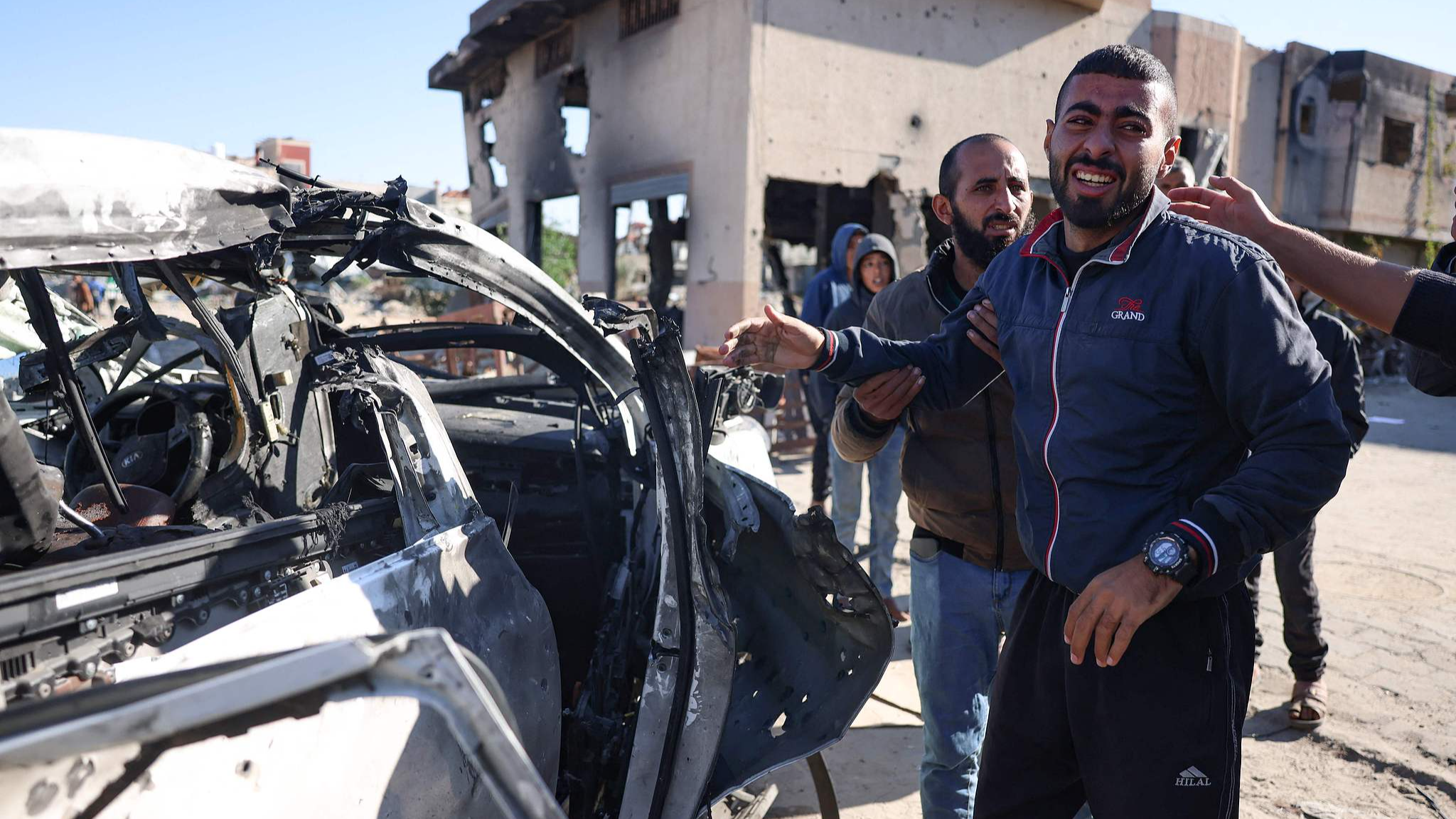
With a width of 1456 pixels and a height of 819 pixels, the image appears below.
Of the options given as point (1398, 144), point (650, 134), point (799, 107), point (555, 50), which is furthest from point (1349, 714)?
point (1398, 144)

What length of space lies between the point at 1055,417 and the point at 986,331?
37 centimetres

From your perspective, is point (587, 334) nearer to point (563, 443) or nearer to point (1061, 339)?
point (563, 443)

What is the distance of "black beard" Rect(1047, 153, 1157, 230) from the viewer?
5.71ft

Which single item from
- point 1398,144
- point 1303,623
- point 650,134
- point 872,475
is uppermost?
point 1398,144

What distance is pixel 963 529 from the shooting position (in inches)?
94.0

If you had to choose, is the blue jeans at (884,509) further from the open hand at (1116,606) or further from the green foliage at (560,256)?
the green foliage at (560,256)

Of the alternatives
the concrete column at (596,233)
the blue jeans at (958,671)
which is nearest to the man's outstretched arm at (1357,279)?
the blue jeans at (958,671)

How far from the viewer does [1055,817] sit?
1879mm

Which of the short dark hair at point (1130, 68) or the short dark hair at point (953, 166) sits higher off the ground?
the short dark hair at point (1130, 68)

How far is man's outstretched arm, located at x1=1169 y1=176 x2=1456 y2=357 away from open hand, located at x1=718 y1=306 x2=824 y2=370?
83cm

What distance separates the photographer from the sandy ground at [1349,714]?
3117 mm

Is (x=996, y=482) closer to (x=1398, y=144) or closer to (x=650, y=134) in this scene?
(x=650, y=134)

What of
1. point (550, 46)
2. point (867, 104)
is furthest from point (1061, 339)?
point (550, 46)

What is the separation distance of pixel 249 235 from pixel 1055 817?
2012 mm
